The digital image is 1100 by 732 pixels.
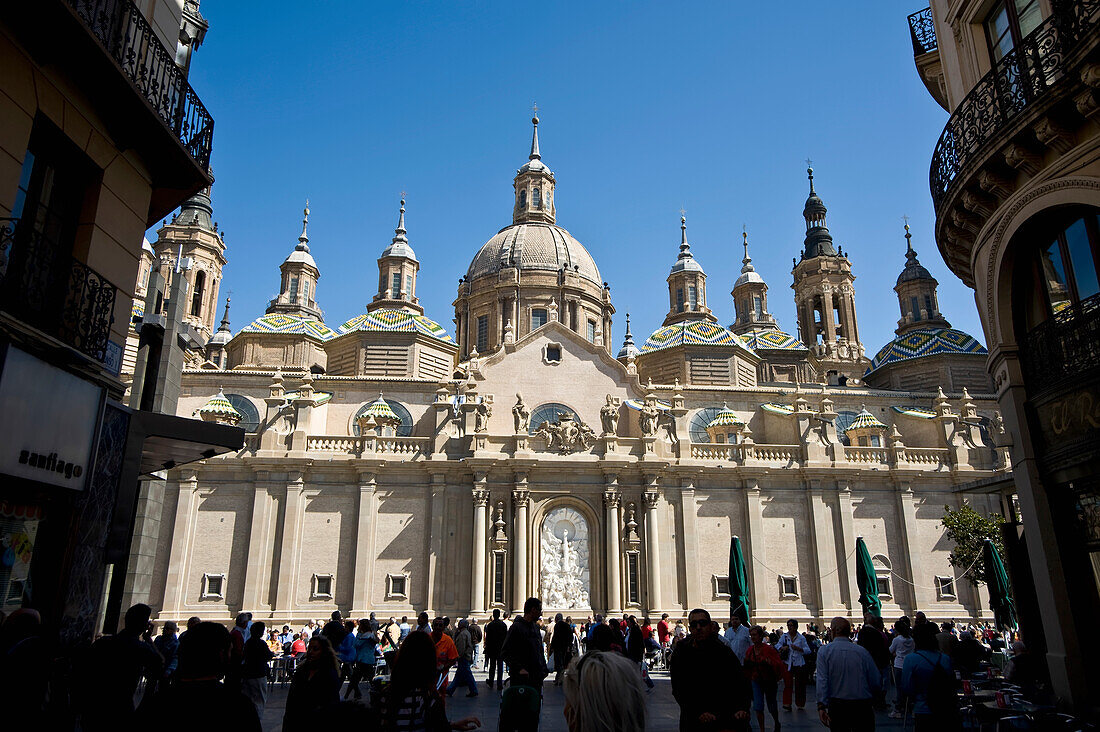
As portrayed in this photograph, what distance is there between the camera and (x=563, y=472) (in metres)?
30.7

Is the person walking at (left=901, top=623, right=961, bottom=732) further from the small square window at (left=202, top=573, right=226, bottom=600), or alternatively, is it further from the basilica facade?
the small square window at (left=202, top=573, right=226, bottom=600)

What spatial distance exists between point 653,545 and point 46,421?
24.2 meters

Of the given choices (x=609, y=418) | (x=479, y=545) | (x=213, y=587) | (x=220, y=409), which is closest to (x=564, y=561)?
(x=479, y=545)

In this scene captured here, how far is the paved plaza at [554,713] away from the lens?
465 inches

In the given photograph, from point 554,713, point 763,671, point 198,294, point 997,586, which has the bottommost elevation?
point 554,713

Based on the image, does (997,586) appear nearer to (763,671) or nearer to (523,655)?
(763,671)

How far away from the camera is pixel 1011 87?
1130cm

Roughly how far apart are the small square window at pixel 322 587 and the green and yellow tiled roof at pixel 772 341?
32.0 m

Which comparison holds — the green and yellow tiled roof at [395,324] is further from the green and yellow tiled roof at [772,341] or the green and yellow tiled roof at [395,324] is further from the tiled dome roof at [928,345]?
the tiled dome roof at [928,345]

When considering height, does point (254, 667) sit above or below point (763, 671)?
above

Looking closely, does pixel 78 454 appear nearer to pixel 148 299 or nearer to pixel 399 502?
pixel 148 299

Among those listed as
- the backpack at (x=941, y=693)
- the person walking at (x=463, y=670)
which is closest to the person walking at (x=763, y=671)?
the backpack at (x=941, y=693)

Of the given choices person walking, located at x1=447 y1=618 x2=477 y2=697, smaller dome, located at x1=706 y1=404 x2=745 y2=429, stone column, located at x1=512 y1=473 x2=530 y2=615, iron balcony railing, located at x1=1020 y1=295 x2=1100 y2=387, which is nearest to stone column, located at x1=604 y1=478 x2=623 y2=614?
stone column, located at x1=512 y1=473 x2=530 y2=615

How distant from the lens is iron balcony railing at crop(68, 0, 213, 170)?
9.86 meters
